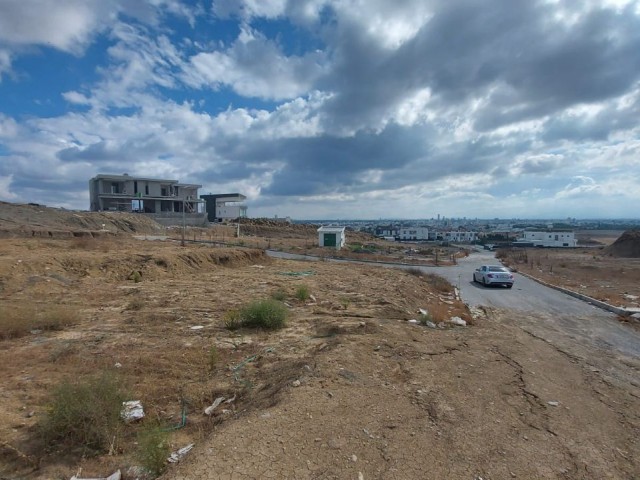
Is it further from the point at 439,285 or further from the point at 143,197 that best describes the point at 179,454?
the point at 143,197

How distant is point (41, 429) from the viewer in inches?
195

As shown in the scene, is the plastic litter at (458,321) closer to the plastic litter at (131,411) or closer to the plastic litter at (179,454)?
the plastic litter at (131,411)

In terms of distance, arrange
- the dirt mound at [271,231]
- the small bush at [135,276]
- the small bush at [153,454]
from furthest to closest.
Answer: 1. the dirt mound at [271,231]
2. the small bush at [135,276]
3. the small bush at [153,454]

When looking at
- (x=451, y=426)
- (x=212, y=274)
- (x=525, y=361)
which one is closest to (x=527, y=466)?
(x=451, y=426)

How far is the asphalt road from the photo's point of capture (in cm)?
1098

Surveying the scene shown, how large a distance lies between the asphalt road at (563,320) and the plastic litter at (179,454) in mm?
9562

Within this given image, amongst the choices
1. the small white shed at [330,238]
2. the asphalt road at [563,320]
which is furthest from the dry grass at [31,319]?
the small white shed at [330,238]

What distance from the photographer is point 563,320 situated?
1461 centimetres

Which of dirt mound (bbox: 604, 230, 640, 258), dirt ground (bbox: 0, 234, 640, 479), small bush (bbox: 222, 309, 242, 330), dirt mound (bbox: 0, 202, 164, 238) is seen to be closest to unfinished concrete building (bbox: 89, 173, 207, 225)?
dirt mound (bbox: 0, 202, 164, 238)

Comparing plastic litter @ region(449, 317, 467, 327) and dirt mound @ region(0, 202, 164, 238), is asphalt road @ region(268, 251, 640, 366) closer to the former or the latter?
plastic litter @ region(449, 317, 467, 327)

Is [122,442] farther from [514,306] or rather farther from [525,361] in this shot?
[514,306]

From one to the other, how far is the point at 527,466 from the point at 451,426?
38.8 inches

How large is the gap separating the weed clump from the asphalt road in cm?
752

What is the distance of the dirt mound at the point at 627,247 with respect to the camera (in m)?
67.6
